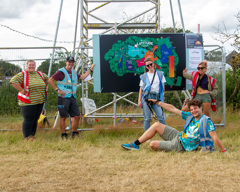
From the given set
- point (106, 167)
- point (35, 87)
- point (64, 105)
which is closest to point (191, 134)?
point (106, 167)

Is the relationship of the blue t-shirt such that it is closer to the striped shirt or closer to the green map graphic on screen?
the green map graphic on screen

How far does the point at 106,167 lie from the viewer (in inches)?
167

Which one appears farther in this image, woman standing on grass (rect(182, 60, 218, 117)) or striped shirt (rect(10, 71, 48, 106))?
woman standing on grass (rect(182, 60, 218, 117))

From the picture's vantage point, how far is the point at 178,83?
23.1 feet

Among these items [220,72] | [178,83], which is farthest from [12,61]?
[220,72]

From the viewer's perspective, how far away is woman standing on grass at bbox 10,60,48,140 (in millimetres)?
6012

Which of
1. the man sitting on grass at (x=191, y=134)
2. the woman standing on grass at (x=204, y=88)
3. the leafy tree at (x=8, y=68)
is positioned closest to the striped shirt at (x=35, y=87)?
the leafy tree at (x=8, y=68)

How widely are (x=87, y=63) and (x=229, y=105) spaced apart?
5796 mm

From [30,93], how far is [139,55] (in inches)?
108

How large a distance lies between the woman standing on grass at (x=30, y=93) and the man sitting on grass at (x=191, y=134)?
222 centimetres

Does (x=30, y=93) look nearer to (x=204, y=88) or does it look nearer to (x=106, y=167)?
(x=106, y=167)

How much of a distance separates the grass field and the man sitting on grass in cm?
17

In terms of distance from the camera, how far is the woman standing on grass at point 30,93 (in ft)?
19.7

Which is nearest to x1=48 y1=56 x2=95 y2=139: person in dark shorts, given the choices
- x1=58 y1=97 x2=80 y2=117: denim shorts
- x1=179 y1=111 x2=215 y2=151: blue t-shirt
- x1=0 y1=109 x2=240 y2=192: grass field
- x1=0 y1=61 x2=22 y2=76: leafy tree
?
x1=58 y1=97 x2=80 y2=117: denim shorts
